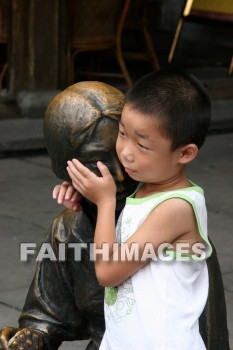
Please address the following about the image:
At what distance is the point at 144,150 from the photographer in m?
2.55

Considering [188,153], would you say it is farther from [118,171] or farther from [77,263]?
[77,263]

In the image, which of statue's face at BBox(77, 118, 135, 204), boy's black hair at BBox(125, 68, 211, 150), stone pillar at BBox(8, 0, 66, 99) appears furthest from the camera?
stone pillar at BBox(8, 0, 66, 99)

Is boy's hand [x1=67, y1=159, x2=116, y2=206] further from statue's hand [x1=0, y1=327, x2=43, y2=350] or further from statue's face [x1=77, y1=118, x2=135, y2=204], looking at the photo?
statue's hand [x1=0, y1=327, x2=43, y2=350]

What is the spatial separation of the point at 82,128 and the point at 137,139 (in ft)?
0.82

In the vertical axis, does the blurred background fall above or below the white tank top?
below

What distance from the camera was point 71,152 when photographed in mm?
2768

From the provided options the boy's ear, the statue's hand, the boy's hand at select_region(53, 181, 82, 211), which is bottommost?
the statue's hand

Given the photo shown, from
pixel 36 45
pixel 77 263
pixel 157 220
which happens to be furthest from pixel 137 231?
pixel 36 45

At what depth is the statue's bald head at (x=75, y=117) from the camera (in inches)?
108

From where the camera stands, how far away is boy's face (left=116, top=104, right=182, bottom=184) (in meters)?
2.53

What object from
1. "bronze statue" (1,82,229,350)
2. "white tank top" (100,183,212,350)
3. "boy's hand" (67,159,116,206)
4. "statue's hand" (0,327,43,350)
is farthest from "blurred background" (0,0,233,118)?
"white tank top" (100,183,212,350)

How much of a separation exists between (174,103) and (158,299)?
484mm

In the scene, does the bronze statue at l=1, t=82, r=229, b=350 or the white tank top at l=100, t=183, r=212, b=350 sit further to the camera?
the bronze statue at l=1, t=82, r=229, b=350

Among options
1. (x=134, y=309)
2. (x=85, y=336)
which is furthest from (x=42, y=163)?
(x=134, y=309)
